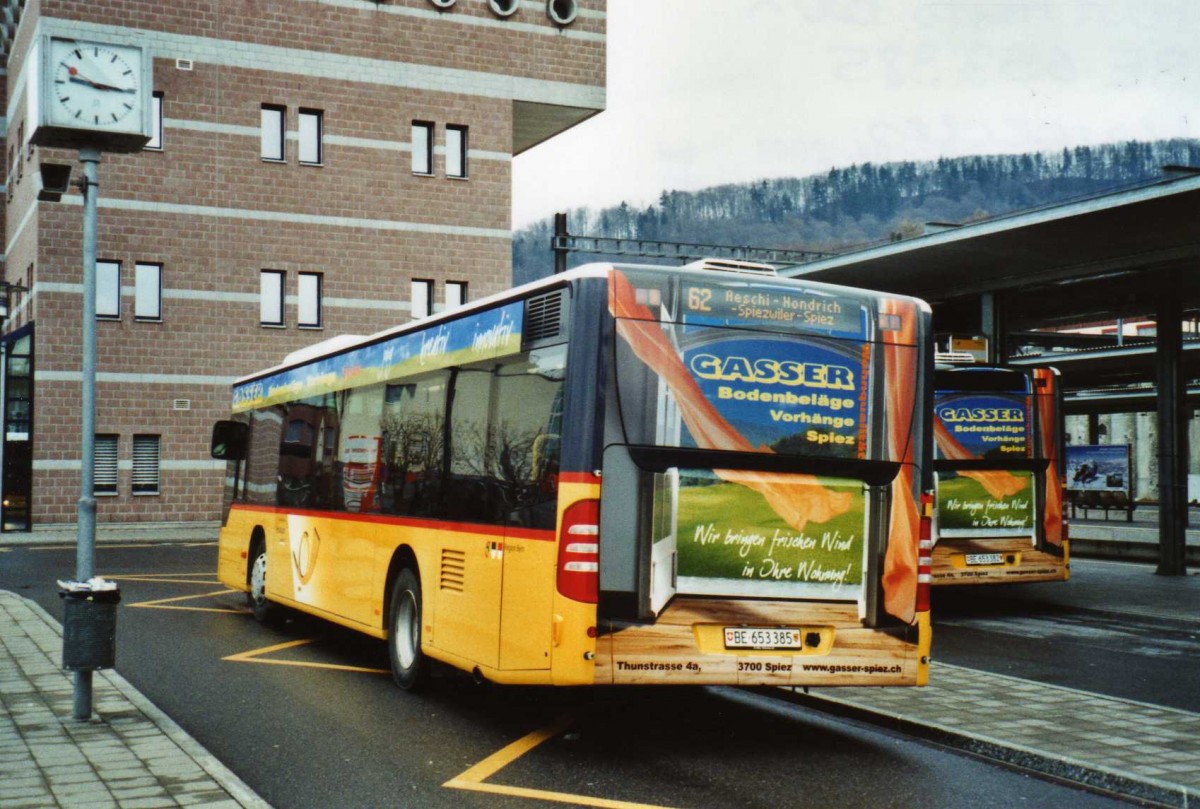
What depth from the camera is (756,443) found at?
8008 mm

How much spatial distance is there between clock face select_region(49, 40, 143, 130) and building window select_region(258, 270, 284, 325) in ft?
95.0

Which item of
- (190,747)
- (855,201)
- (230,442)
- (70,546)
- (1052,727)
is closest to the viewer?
(190,747)

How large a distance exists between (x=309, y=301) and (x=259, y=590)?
23627 millimetres

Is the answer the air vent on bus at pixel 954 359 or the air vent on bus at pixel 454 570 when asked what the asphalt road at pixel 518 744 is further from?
the air vent on bus at pixel 954 359

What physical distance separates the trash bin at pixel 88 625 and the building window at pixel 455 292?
31.0m

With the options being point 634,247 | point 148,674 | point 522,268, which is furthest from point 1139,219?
point 522,268

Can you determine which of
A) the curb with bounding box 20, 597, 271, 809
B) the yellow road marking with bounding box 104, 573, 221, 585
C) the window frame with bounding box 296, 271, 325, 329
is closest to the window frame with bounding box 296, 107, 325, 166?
the window frame with bounding box 296, 271, 325, 329

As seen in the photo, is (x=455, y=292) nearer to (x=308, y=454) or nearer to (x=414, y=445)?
(x=308, y=454)

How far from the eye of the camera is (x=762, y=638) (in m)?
7.93

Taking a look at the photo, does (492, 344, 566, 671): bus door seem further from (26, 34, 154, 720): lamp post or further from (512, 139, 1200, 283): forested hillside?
(512, 139, 1200, 283): forested hillside

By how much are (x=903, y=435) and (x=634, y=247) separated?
3283 centimetres

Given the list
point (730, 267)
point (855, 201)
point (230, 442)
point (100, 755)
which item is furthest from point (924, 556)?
point (855, 201)

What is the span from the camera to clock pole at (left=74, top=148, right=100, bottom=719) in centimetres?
816

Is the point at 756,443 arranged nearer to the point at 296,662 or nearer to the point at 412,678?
the point at 412,678
